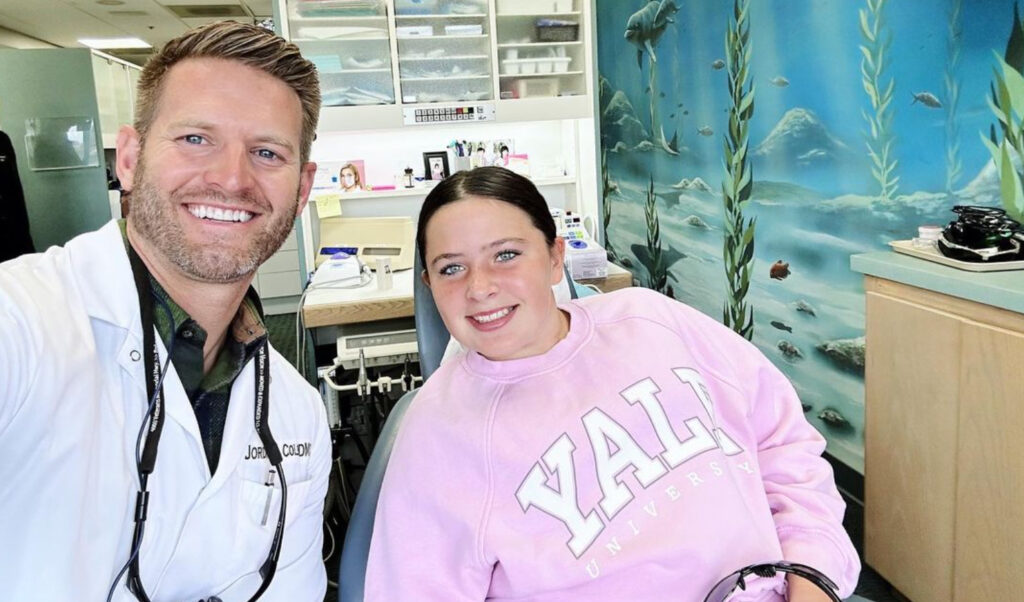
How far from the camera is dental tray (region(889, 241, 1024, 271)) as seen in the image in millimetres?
1584

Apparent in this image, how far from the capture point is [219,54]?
1035mm

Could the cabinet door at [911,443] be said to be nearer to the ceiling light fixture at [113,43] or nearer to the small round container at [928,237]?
the small round container at [928,237]

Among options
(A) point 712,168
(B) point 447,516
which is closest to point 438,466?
(B) point 447,516

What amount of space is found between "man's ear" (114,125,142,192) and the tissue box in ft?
5.88

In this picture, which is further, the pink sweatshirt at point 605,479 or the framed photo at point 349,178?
the framed photo at point 349,178

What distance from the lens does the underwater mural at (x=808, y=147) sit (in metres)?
1.89

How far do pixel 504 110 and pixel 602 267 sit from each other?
1.28 meters

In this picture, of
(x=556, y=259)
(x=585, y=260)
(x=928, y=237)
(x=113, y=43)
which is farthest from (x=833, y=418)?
(x=113, y=43)

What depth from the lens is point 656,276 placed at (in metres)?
3.74

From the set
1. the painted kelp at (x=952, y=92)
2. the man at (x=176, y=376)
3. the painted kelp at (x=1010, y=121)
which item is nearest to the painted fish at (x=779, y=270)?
the painted kelp at (x=952, y=92)

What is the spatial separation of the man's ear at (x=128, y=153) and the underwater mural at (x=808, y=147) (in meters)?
1.90

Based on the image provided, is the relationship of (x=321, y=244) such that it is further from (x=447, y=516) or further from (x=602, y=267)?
(x=447, y=516)

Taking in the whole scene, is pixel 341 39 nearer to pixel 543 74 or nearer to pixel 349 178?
pixel 349 178

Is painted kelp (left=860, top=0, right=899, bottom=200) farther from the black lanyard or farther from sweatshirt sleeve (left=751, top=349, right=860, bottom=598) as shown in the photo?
the black lanyard
